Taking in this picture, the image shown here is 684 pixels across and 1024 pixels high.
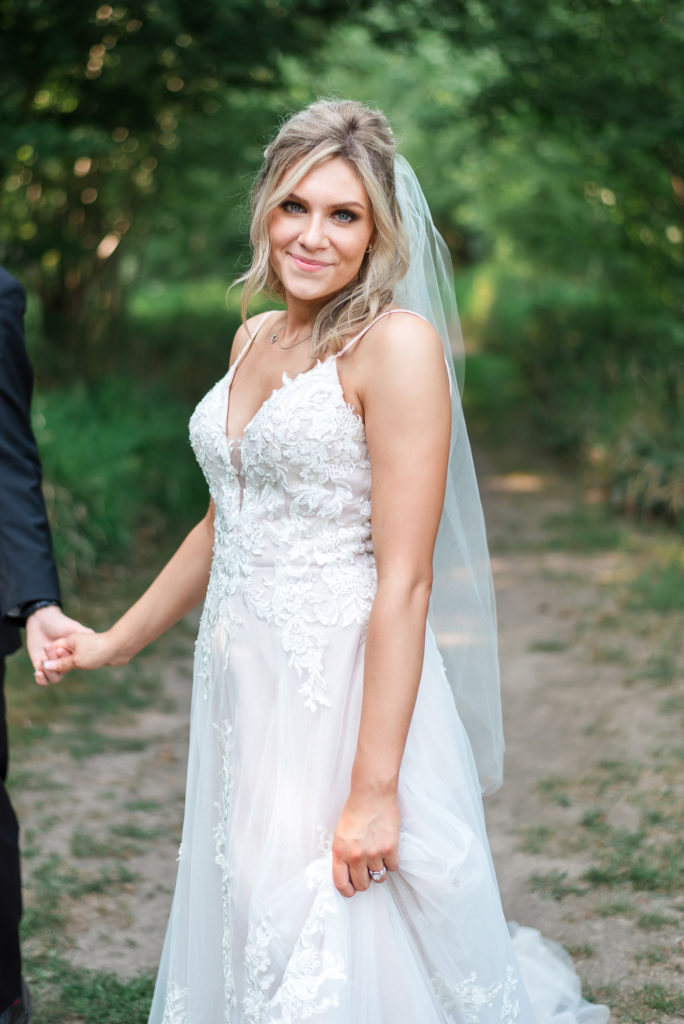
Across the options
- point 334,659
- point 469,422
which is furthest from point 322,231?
point 469,422

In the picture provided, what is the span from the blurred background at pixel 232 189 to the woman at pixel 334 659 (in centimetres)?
303

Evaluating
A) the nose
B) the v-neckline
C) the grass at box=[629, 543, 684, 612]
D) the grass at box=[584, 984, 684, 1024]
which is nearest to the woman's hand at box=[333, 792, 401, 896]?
the v-neckline

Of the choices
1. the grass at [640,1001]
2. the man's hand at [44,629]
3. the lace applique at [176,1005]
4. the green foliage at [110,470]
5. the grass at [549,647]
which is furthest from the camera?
the green foliage at [110,470]

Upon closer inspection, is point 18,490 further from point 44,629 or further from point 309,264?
point 309,264

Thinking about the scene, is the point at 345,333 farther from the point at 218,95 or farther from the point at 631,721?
the point at 218,95

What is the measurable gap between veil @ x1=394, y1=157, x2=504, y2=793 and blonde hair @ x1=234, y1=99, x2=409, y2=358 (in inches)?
6.5

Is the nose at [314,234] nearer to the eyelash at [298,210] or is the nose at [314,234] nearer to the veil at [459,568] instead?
the eyelash at [298,210]

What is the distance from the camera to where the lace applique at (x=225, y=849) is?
7.61 feet

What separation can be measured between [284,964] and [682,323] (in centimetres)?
940

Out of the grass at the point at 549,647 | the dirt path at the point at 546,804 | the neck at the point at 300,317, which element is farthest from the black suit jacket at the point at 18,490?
the grass at the point at 549,647

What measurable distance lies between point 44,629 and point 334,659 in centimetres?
88

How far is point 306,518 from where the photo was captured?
2.22 m

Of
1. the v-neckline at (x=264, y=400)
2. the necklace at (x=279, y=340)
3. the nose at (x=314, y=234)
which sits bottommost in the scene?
the v-neckline at (x=264, y=400)

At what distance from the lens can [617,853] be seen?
4.10 metres
